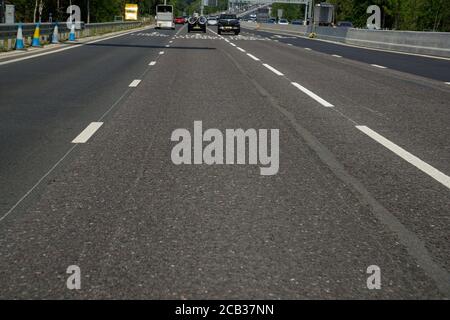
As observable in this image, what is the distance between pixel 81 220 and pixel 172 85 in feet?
28.7

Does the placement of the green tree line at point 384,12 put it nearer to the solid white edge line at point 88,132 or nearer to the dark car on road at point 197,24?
the dark car on road at point 197,24

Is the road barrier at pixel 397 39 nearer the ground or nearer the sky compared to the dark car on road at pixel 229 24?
nearer the ground

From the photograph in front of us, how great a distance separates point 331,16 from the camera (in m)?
75.9

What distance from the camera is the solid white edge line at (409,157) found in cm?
561

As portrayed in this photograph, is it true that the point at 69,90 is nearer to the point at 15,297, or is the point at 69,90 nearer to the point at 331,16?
the point at 15,297

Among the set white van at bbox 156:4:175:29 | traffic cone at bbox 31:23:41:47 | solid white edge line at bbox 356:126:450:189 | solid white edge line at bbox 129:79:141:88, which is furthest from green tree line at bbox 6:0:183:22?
solid white edge line at bbox 356:126:450:189

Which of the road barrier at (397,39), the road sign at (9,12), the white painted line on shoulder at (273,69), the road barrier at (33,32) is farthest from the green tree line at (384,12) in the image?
the white painted line on shoulder at (273,69)

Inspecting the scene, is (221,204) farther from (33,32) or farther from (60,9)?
(60,9)

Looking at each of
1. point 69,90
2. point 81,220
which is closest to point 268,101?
point 69,90

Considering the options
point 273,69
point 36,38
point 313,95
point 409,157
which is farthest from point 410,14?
point 409,157

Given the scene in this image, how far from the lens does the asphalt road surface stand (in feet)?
10.7

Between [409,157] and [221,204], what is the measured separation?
A: 8.83ft

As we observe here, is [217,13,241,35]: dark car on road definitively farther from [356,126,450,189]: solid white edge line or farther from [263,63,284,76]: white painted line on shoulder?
[356,126,450,189]: solid white edge line

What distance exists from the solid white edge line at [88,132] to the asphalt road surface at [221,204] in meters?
0.05
